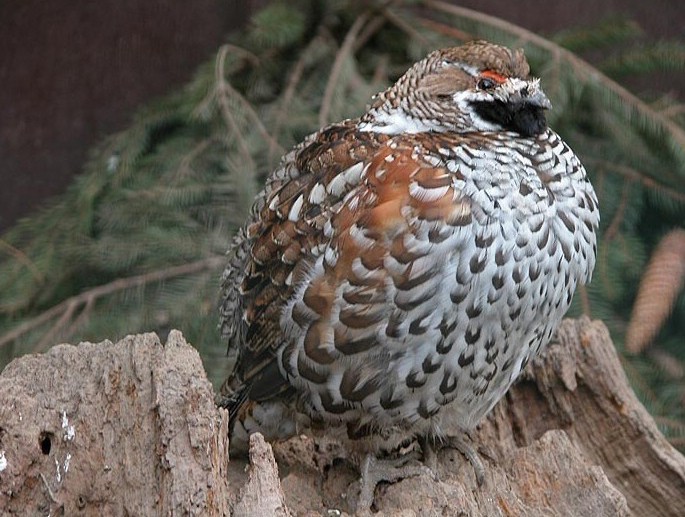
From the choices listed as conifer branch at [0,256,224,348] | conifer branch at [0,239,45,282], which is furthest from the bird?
conifer branch at [0,239,45,282]

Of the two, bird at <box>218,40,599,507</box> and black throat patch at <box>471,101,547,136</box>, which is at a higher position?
black throat patch at <box>471,101,547,136</box>

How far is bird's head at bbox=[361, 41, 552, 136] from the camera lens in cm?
279

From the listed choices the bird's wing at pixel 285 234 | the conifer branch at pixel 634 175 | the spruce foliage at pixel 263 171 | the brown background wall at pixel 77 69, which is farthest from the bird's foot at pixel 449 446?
the brown background wall at pixel 77 69

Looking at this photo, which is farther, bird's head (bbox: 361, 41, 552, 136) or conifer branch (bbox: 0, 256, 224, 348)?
conifer branch (bbox: 0, 256, 224, 348)

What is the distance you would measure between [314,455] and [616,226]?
1521 millimetres

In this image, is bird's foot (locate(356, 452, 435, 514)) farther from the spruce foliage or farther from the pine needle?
the pine needle

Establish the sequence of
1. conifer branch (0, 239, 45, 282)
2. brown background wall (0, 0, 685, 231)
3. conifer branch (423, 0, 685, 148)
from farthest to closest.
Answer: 1. brown background wall (0, 0, 685, 231)
2. conifer branch (423, 0, 685, 148)
3. conifer branch (0, 239, 45, 282)

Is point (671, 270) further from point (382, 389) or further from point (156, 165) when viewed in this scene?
point (156, 165)

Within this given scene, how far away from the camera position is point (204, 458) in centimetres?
218

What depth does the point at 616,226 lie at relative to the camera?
3961 millimetres

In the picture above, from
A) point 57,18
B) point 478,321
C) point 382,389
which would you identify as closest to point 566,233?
point 478,321

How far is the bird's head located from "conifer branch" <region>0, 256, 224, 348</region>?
99cm

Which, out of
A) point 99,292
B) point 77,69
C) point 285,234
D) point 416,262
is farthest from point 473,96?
point 77,69

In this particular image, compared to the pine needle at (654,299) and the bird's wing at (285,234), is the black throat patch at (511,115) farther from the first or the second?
the pine needle at (654,299)
